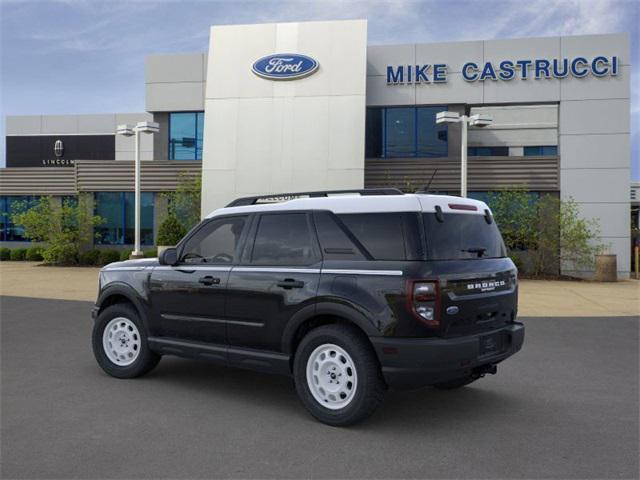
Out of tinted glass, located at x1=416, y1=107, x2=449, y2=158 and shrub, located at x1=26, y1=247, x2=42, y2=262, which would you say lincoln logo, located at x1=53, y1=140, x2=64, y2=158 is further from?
tinted glass, located at x1=416, y1=107, x2=449, y2=158

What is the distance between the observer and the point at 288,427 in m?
4.84

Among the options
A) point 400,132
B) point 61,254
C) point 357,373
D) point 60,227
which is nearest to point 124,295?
point 357,373

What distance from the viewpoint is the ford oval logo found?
22.2m

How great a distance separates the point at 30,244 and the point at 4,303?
60.1 ft

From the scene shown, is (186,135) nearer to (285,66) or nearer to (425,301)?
(285,66)

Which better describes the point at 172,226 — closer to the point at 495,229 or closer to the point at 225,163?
the point at 225,163

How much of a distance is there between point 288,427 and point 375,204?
76.5 inches

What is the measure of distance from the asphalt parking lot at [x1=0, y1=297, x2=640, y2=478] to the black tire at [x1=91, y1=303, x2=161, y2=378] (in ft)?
0.46

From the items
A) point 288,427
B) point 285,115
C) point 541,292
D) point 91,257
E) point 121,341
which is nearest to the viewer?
point 288,427

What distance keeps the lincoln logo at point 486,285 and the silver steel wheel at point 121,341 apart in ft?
11.7

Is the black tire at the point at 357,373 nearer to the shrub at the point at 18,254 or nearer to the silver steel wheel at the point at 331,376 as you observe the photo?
the silver steel wheel at the point at 331,376

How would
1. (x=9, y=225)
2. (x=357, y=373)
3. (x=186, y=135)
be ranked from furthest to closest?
1. (x=9, y=225)
2. (x=186, y=135)
3. (x=357, y=373)

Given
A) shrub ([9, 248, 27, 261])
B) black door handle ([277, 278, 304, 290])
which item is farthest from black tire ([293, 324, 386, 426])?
shrub ([9, 248, 27, 261])

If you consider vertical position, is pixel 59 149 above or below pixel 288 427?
above
